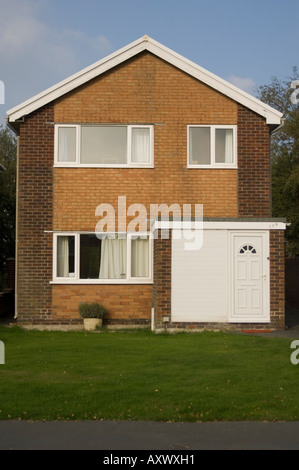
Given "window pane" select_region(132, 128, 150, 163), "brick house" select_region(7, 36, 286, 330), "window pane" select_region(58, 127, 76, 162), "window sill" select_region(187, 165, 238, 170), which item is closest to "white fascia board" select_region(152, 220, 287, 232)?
"brick house" select_region(7, 36, 286, 330)

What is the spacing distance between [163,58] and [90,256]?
5881mm

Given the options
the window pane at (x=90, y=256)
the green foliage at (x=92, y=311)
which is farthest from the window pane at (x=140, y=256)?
the green foliage at (x=92, y=311)

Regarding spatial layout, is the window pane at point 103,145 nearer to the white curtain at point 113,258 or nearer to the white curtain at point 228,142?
the white curtain at point 113,258

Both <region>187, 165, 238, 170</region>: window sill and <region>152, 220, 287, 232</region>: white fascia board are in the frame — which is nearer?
<region>152, 220, 287, 232</region>: white fascia board

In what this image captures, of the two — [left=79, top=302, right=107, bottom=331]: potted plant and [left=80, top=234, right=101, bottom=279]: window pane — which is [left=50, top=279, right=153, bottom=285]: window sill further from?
[left=79, top=302, right=107, bottom=331]: potted plant

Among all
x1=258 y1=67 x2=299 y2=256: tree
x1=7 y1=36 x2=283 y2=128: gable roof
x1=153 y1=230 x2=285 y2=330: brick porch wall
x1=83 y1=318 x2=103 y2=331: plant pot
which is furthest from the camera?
x1=258 y1=67 x2=299 y2=256: tree

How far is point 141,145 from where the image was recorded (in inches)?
758

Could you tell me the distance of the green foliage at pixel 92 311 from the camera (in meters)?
18.1

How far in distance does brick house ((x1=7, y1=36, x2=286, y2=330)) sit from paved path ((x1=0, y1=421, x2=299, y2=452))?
1062 cm

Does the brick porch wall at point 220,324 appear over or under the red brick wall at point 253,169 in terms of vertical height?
under

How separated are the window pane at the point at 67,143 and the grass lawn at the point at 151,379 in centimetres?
598

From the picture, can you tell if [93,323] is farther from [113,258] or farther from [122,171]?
[122,171]

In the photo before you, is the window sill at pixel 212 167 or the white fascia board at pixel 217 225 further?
the window sill at pixel 212 167

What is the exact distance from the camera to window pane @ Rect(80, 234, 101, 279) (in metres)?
18.9
